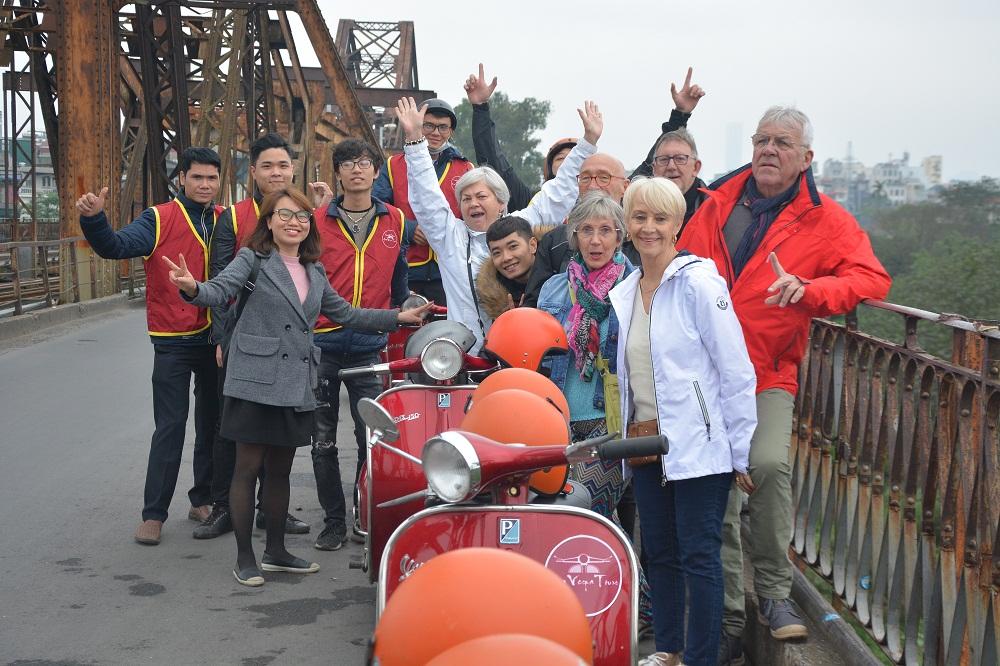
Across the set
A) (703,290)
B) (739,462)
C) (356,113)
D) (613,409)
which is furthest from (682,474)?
(356,113)

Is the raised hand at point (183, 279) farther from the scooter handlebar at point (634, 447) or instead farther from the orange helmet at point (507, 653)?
the orange helmet at point (507, 653)

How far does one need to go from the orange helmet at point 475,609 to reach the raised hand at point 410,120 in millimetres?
4069

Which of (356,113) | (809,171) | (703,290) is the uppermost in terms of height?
(356,113)

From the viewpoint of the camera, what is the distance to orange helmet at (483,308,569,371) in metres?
4.67

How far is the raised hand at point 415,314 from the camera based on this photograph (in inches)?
211

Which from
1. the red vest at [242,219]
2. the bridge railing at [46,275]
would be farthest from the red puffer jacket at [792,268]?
the bridge railing at [46,275]

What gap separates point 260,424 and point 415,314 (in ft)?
2.85

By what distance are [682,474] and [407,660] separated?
1653 mm

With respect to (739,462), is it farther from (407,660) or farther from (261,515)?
(261,515)

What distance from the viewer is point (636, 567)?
3.57m

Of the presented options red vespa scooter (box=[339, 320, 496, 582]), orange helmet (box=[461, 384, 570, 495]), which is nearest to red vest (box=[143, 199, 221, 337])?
red vespa scooter (box=[339, 320, 496, 582])

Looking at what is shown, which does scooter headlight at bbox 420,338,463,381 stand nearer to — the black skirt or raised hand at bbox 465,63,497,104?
the black skirt

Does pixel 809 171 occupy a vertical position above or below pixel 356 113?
below

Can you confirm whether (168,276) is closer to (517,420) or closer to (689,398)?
(517,420)
